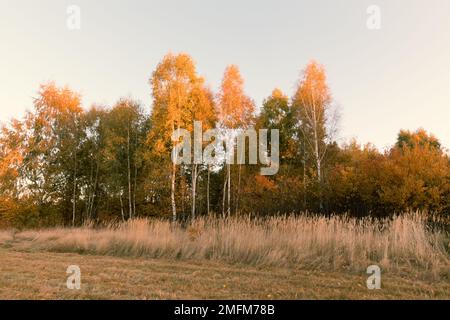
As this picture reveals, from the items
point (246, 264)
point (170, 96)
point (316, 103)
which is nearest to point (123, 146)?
point (170, 96)

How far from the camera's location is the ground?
15.3ft

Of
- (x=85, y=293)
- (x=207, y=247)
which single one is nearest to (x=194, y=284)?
(x=85, y=293)

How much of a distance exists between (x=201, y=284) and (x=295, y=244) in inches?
140

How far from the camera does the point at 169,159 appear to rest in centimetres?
1909

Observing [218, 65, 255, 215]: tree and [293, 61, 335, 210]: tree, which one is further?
[218, 65, 255, 215]: tree

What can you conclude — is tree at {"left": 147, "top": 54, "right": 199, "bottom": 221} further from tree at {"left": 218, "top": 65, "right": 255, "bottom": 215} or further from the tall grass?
the tall grass

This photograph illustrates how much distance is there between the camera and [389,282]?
5.45 m

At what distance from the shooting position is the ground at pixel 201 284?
467cm

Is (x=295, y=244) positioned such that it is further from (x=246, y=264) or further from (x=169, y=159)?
(x=169, y=159)

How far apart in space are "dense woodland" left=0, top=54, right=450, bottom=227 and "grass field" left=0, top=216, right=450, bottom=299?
5.12 m

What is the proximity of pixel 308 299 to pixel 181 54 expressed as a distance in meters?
17.1

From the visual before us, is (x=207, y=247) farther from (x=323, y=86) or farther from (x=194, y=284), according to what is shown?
(x=323, y=86)

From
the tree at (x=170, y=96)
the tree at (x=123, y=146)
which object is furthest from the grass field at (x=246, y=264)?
the tree at (x=123, y=146)

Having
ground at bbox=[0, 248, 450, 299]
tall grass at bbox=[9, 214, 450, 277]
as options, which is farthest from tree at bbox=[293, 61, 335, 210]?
ground at bbox=[0, 248, 450, 299]
